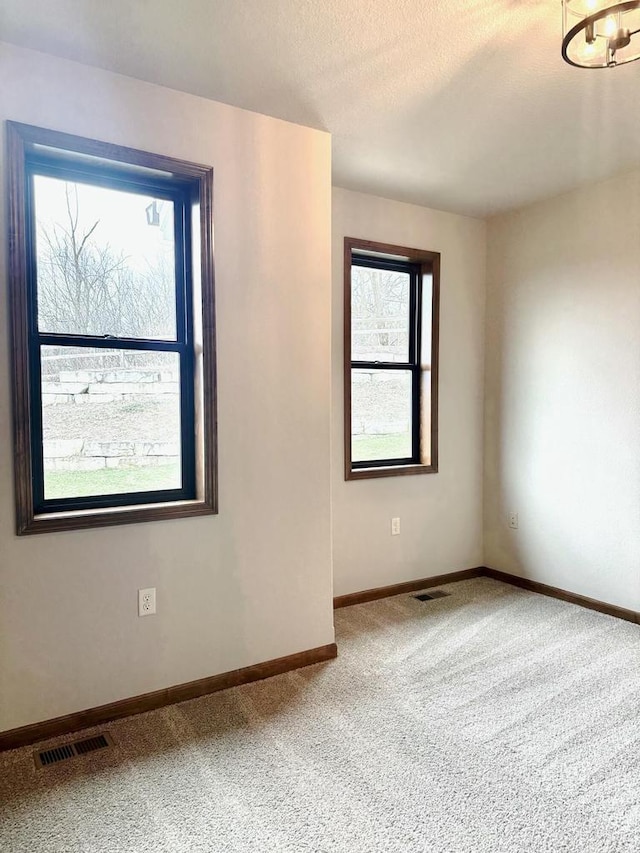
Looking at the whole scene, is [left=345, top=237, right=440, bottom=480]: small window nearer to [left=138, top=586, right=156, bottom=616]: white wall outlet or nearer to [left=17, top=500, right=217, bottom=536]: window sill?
[left=17, top=500, right=217, bottom=536]: window sill

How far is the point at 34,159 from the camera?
2223 mm

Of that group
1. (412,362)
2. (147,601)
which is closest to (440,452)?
(412,362)

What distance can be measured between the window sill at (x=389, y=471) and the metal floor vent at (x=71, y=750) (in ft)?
6.36

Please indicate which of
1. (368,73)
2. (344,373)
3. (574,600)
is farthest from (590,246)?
(574,600)

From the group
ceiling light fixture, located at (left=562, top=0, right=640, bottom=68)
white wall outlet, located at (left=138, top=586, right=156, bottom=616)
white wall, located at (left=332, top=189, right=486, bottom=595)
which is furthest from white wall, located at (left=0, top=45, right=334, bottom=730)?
ceiling light fixture, located at (left=562, top=0, right=640, bottom=68)

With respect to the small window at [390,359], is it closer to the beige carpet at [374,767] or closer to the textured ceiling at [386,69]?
the textured ceiling at [386,69]

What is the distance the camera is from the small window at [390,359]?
12.0 feet

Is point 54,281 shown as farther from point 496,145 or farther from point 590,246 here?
point 590,246

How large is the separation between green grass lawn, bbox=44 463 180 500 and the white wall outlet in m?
0.44

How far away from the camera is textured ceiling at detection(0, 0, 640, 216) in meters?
1.88

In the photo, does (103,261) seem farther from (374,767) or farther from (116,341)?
(374,767)

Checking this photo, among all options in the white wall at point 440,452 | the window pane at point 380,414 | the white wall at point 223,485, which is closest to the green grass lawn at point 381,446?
the window pane at point 380,414

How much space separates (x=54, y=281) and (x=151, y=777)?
1904 millimetres

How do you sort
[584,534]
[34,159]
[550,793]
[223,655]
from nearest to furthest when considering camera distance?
1. [550,793]
2. [34,159]
3. [223,655]
4. [584,534]
